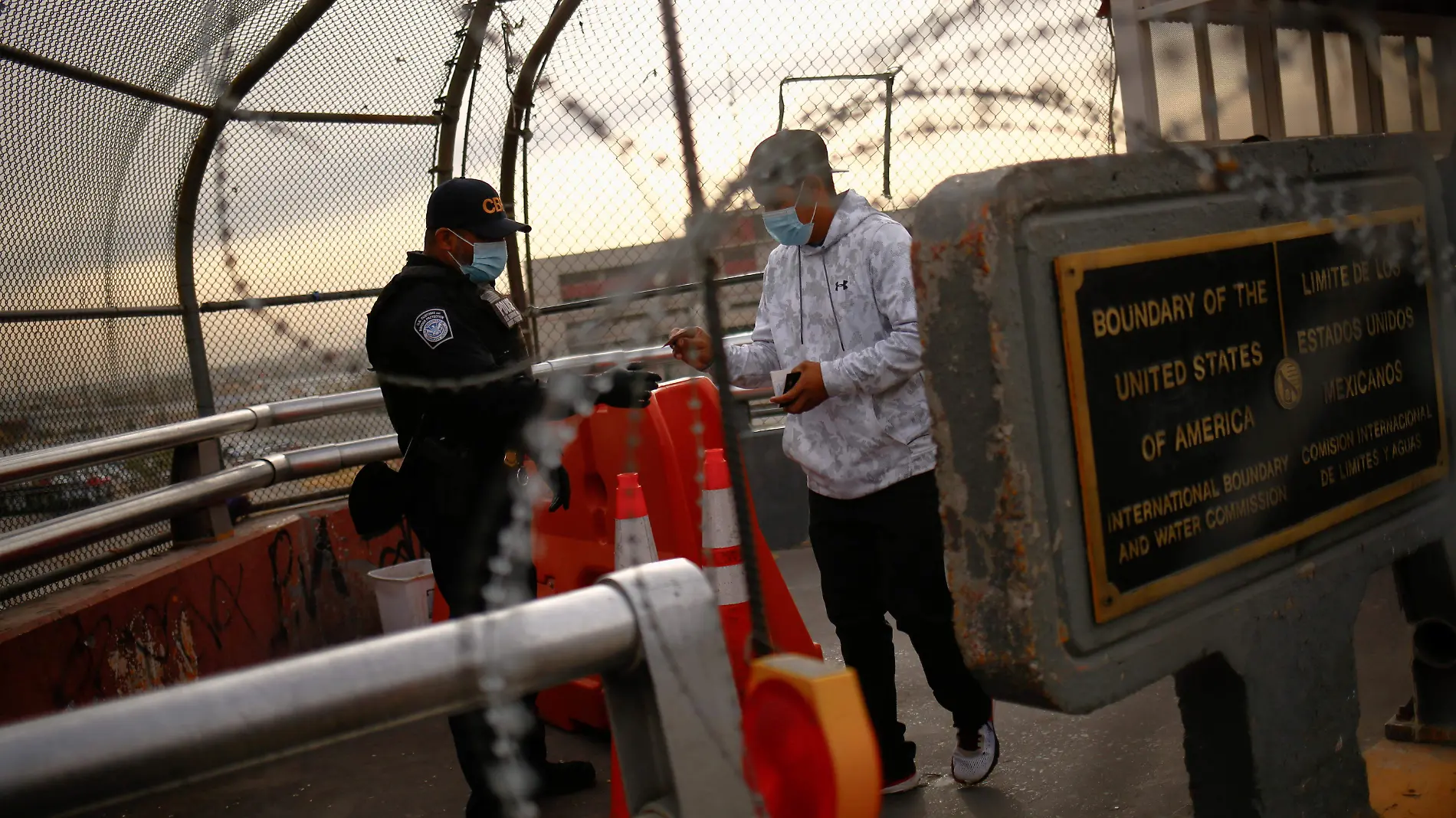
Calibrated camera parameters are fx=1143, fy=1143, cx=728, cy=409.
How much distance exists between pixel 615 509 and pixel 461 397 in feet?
3.19

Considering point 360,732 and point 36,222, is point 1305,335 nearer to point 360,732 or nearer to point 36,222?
point 360,732

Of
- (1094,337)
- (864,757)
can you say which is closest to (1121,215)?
(1094,337)

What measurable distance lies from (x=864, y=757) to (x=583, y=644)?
287mm

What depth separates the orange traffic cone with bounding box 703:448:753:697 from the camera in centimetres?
392

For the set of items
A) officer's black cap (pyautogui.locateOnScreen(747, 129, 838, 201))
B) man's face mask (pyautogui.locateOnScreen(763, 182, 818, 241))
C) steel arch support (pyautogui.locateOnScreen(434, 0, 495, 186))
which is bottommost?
man's face mask (pyautogui.locateOnScreen(763, 182, 818, 241))

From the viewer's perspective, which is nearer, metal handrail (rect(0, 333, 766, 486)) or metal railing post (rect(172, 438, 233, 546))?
metal handrail (rect(0, 333, 766, 486))

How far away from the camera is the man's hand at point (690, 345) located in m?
3.13

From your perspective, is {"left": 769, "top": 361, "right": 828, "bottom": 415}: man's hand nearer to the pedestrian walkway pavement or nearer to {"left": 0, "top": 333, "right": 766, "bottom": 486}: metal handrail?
{"left": 0, "top": 333, "right": 766, "bottom": 486}: metal handrail

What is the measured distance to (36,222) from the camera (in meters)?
4.05

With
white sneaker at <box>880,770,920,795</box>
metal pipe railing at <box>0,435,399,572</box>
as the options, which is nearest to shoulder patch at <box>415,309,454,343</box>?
metal pipe railing at <box>0,435,399,572</box>

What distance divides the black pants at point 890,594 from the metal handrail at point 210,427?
817mm

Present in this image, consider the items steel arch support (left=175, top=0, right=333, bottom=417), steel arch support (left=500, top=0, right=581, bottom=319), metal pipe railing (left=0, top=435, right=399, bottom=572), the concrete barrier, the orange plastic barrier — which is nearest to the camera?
steel arch support (left=500, top=0, right=581, bottom=319)

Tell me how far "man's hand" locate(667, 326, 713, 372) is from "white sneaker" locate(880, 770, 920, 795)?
1.39 meters

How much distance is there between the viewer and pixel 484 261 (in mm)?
3471
